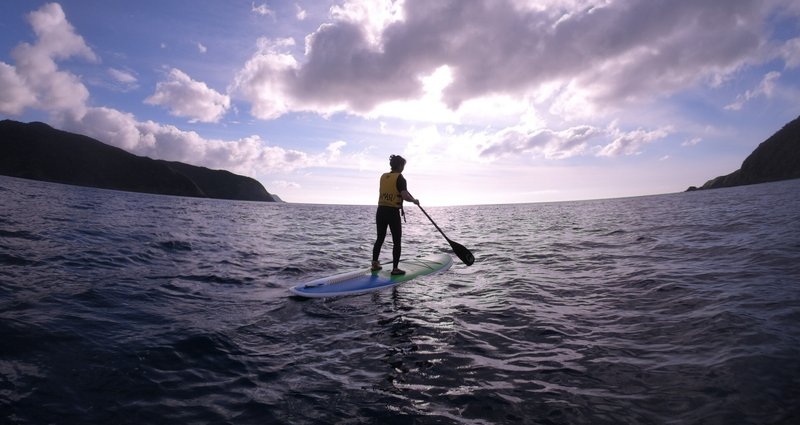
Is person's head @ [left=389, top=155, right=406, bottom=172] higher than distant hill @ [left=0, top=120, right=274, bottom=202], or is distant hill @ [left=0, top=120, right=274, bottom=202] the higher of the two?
distant hill @ [left=0, top=120, right=274, bottom=202]

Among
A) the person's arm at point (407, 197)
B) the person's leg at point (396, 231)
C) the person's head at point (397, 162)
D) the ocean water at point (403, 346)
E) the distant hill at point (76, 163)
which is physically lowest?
the ocean water at point (403, 346)

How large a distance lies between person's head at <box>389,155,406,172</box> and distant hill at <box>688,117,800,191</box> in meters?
177

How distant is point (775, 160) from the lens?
444ft

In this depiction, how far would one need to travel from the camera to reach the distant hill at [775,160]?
129750 millimetres

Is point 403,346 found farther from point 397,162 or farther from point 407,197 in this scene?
point 397,162

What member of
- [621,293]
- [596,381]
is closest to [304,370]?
[596,381]

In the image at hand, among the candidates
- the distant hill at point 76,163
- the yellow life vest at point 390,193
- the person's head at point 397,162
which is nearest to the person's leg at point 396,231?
the yellow life vest at point 390,193

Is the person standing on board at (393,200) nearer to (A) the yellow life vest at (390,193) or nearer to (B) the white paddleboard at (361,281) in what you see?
(A) the yellow life vest at (390,193)

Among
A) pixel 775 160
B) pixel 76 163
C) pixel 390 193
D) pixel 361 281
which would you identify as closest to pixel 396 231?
pixel 390 193

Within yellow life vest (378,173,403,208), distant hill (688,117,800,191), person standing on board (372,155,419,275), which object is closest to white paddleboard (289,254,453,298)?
person standing on board (372,155,419,275)

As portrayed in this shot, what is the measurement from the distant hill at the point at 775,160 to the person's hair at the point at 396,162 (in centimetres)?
17702

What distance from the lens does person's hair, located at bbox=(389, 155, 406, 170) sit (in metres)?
9.66

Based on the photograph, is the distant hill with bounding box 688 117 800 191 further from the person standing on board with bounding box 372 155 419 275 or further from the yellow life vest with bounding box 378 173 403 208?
the yellow life vest with bounding box 378 173 403 208

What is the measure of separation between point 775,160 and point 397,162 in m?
188
